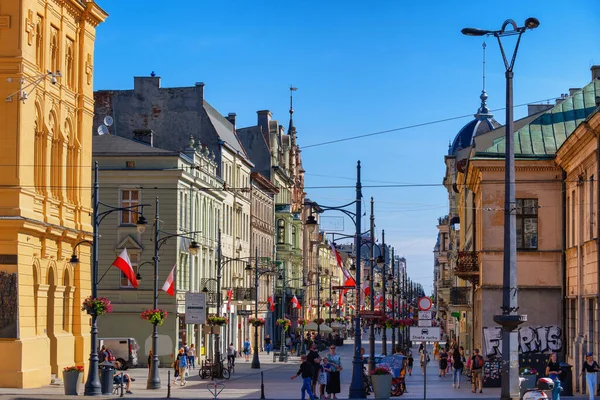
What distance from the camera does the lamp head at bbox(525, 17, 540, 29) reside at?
76.0ft

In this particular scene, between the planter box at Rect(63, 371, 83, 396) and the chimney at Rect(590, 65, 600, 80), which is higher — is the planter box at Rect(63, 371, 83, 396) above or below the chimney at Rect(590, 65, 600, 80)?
below

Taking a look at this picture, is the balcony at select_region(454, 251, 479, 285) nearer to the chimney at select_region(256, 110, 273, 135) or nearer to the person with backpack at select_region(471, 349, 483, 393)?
the person with backpack at select_region(471, 349, 483, 393)

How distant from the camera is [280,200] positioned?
115 m

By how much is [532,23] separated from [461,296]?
129 ft

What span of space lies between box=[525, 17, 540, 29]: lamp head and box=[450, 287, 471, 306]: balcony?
38.8 m

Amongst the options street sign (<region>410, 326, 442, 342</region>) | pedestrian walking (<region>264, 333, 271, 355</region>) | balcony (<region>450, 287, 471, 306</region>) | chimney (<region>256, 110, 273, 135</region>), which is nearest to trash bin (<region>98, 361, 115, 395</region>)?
street sign (<region>410, 326, 442, 342</region>)

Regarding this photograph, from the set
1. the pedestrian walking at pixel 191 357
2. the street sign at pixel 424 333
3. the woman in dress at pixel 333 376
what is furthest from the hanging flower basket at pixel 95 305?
the pedestrian walking at pixel 191 357

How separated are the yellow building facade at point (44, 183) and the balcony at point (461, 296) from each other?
21.4 m

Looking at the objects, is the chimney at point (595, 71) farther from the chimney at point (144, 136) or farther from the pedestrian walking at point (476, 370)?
the chimney at point (144, 136)

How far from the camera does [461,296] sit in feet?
202

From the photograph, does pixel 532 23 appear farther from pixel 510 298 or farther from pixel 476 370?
pixel 476 370

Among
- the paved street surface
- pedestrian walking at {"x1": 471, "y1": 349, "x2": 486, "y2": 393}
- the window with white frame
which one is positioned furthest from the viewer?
the window with white frame

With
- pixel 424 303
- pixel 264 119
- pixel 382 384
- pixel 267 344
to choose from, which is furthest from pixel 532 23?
pixel 264 119

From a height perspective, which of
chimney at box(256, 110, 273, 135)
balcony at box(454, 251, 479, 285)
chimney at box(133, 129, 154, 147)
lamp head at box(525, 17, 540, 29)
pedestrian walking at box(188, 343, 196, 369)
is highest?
chimney at box(256, 110, 273, 135)
